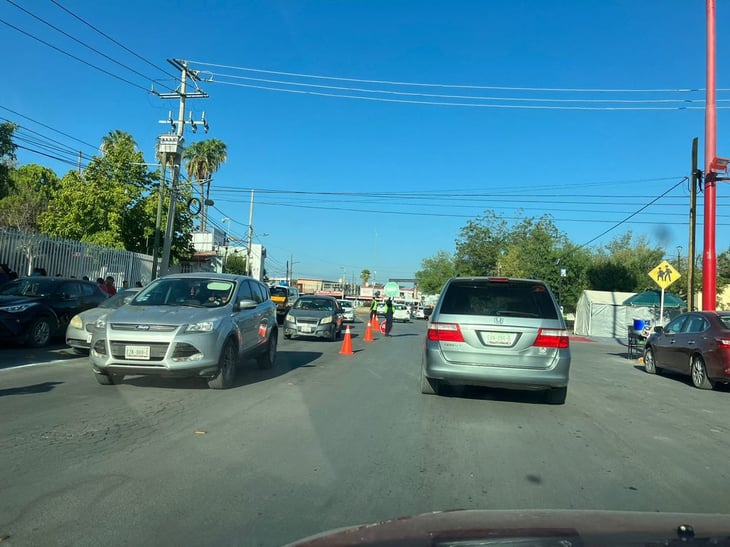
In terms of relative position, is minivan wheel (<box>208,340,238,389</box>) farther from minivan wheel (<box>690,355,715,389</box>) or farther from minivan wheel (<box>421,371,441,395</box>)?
minivan wheel (<box>690,355,715,389</box>)

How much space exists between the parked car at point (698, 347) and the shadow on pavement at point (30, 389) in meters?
11.5

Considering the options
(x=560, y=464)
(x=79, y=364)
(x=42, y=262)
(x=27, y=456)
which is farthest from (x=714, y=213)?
(x=42, y=262)

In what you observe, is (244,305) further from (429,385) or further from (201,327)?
(429,385)

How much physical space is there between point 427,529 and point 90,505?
2.59 metres

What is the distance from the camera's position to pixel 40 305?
12789 mm

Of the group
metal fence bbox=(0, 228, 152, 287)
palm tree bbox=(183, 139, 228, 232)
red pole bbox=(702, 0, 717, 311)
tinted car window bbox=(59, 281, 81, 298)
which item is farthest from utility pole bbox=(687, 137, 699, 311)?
palm tree bbox=(183, 139, 228, 232)

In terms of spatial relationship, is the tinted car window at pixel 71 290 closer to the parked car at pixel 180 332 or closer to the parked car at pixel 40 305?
the parked car at pixel 40 305

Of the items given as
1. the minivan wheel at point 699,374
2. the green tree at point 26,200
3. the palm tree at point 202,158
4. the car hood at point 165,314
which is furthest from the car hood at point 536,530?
the palm tree at point 202,158

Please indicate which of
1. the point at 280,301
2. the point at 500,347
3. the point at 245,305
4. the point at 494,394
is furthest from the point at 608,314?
the point at 245,305

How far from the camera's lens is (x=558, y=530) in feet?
9.71

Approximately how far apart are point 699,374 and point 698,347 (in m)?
0.54

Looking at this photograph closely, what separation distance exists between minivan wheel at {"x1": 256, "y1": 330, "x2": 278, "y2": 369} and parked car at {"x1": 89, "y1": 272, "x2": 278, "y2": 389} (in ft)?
3.47

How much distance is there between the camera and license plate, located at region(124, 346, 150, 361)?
315 inches

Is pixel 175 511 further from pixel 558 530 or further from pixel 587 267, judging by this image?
pixel 587 267
